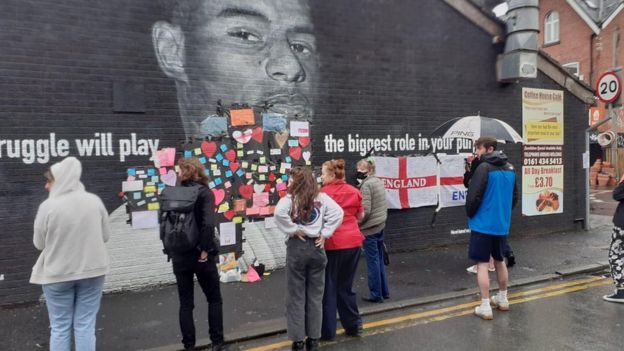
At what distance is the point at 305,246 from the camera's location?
4.33m

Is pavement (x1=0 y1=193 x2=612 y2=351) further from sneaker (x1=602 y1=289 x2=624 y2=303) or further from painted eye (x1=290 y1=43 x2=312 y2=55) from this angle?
painted eye (x1=290 y1=43 x2=312 y2=55)

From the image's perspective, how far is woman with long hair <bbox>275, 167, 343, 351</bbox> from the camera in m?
4.30

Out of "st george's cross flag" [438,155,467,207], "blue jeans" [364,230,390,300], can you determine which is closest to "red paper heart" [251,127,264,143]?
"blue jeans" [364,230,390,300]

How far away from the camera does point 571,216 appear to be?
1109cm

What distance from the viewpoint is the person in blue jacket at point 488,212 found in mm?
5383

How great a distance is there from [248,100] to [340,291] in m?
3.62

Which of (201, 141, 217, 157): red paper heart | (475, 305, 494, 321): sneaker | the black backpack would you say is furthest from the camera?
(201, 141, 217, 157): red paper heart

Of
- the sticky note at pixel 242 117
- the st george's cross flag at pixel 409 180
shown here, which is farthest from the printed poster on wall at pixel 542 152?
the sticky note at pixel 242 117

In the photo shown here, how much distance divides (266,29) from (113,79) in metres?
2.45

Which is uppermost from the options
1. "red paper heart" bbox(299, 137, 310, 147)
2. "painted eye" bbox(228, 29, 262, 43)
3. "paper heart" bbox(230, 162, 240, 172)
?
"painted eye" bbox(228, 29, 262, 43)

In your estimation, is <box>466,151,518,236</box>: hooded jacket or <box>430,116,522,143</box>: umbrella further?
<box>430,116,522,143</box>: umbrella

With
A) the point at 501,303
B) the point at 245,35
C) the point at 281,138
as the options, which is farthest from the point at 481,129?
the point at 245,35

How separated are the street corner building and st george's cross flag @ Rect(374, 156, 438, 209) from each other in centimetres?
5

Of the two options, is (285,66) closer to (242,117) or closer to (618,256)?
(242,117)
